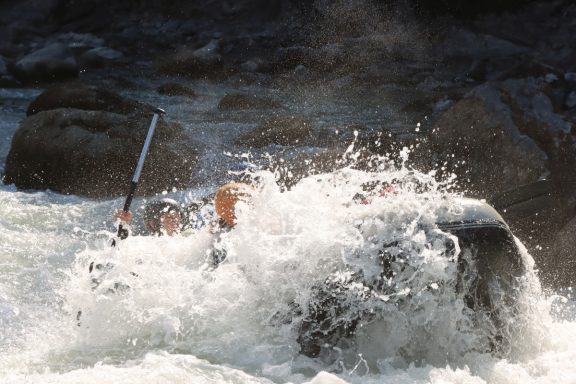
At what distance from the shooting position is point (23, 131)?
9.64 metres

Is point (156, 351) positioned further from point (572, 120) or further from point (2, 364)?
point (572, 120)

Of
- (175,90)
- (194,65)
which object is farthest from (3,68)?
(175,90)

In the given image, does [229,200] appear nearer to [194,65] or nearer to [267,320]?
[267,320]

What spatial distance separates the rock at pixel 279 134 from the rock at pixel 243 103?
70.9 inches

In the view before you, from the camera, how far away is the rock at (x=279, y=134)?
10.4 meters

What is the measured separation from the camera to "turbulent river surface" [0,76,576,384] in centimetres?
406

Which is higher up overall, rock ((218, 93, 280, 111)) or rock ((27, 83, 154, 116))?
rock ((218, 93, 280, 111))

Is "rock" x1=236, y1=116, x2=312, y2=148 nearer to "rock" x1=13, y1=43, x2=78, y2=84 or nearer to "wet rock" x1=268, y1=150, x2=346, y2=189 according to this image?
"wet rock" x1=268, y1=150, x2=346, y2=189

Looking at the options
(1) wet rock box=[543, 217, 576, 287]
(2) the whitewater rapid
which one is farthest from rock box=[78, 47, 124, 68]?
(1) wet rock box=[543, 217, 576, 287]

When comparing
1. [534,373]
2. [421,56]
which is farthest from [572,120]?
[421,56]

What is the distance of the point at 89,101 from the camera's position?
10.6 m

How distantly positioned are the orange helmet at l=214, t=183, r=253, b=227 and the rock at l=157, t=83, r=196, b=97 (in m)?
9.04

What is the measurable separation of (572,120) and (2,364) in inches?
217

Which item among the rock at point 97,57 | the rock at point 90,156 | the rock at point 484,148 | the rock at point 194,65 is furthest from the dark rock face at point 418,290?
the rock at point 97,57
